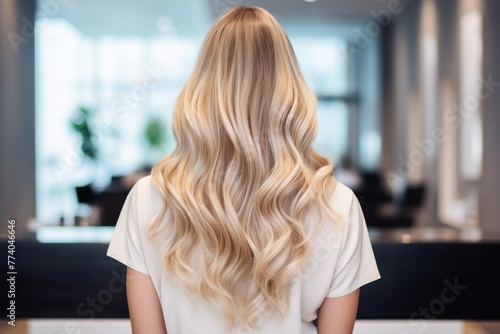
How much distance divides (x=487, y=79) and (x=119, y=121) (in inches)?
319

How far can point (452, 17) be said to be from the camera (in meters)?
5.81

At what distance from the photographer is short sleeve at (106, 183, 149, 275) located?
1.17 meters

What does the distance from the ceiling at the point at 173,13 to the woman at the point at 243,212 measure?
660cm

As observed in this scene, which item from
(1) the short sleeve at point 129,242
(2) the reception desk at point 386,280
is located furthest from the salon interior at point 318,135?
(1) the short sleeve at point 129,242

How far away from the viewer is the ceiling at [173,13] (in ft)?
27.4

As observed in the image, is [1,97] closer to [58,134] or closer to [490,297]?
[490,297]

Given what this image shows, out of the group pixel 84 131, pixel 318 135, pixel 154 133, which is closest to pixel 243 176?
pixel 318 135

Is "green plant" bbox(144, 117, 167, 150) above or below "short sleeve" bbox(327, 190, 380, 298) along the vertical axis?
above

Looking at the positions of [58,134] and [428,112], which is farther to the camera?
[58,134]

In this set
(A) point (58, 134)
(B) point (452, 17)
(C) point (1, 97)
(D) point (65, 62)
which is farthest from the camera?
(D) point (65, 62)

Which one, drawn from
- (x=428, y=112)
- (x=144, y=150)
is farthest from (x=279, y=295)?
(x=144, y=150)

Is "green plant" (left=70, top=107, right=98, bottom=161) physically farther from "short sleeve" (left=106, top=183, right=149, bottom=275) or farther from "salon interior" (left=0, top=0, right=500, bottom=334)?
"short sleeve" (left=106, top=183, right=149, bottom=275)

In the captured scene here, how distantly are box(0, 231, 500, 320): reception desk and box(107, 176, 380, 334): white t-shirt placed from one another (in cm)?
104

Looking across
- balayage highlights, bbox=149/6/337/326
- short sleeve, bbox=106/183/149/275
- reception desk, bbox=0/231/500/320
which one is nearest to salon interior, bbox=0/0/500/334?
reception desk, bbox=0/231/500/320
